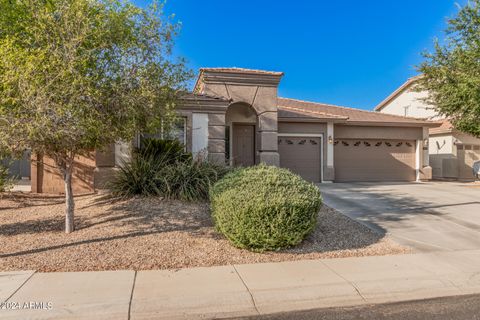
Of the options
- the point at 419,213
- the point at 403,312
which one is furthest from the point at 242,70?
the point at 403,312

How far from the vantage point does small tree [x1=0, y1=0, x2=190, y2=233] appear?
520 centimetres

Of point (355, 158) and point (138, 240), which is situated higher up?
point (355, 158)

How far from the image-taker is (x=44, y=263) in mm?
5418

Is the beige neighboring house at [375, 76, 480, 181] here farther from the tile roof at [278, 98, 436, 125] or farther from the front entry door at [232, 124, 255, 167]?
the front entry door at [232, 124, 255, 167]

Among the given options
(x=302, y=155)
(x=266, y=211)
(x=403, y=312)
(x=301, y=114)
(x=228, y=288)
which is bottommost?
(x=403, y=312)

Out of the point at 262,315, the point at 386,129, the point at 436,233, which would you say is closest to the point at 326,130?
the point at 386,129

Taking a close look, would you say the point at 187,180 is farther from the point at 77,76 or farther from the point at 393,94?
the point at 393,94

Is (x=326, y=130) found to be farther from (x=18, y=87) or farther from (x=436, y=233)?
(x=18, y=87)

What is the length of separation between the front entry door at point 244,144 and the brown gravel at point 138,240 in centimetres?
699

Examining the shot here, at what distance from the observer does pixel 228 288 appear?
4691 mm

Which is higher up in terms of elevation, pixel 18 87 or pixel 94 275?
pixel 18 87

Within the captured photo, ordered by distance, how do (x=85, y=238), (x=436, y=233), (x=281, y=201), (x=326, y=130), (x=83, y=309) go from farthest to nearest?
(x=326, y=130)
(x=436, y=233)
(x=85, y=238)
(x=281, y=201)
(x=83, y=309)

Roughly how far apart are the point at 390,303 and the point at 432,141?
22.2 meters

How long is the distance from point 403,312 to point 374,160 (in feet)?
47.8
